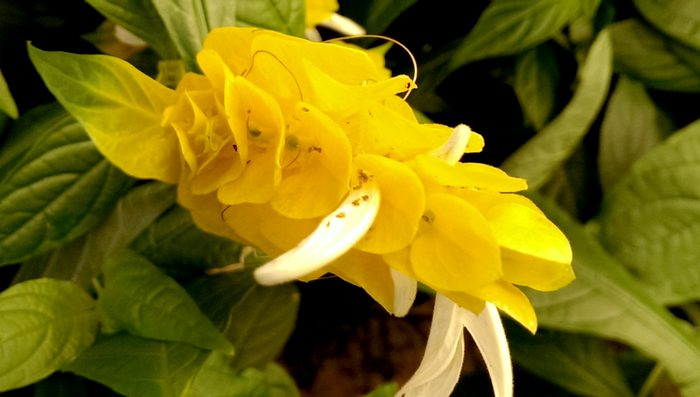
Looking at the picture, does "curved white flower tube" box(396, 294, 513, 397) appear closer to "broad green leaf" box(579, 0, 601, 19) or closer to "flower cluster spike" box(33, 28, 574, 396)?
"flower cluster spike" box(33, 28, 574, 396)

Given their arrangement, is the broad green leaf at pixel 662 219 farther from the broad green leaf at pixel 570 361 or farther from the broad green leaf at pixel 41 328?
the broad green leaf at pixel 41 328

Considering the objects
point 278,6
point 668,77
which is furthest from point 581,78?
point 278,6

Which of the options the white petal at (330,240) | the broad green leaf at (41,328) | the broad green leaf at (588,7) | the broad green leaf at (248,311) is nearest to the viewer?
the white petal at (330,240)

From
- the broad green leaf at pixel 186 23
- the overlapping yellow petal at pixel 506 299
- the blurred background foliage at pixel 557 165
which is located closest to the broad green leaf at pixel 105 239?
the blurred background foliage at pixel 557 165

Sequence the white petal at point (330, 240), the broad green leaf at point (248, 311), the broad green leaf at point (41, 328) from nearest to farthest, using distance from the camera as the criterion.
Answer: the white petal at point (330, 240)
the broad green leaf at point (41, 328)
the broad green leaf at point (248, 311)

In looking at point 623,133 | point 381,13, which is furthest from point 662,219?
point 381,13

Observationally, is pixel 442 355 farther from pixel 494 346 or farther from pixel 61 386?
pixel 61 386

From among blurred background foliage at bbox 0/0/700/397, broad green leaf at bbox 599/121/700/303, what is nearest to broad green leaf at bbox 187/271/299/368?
blurred background foliage at bbox 0/0/700/397
